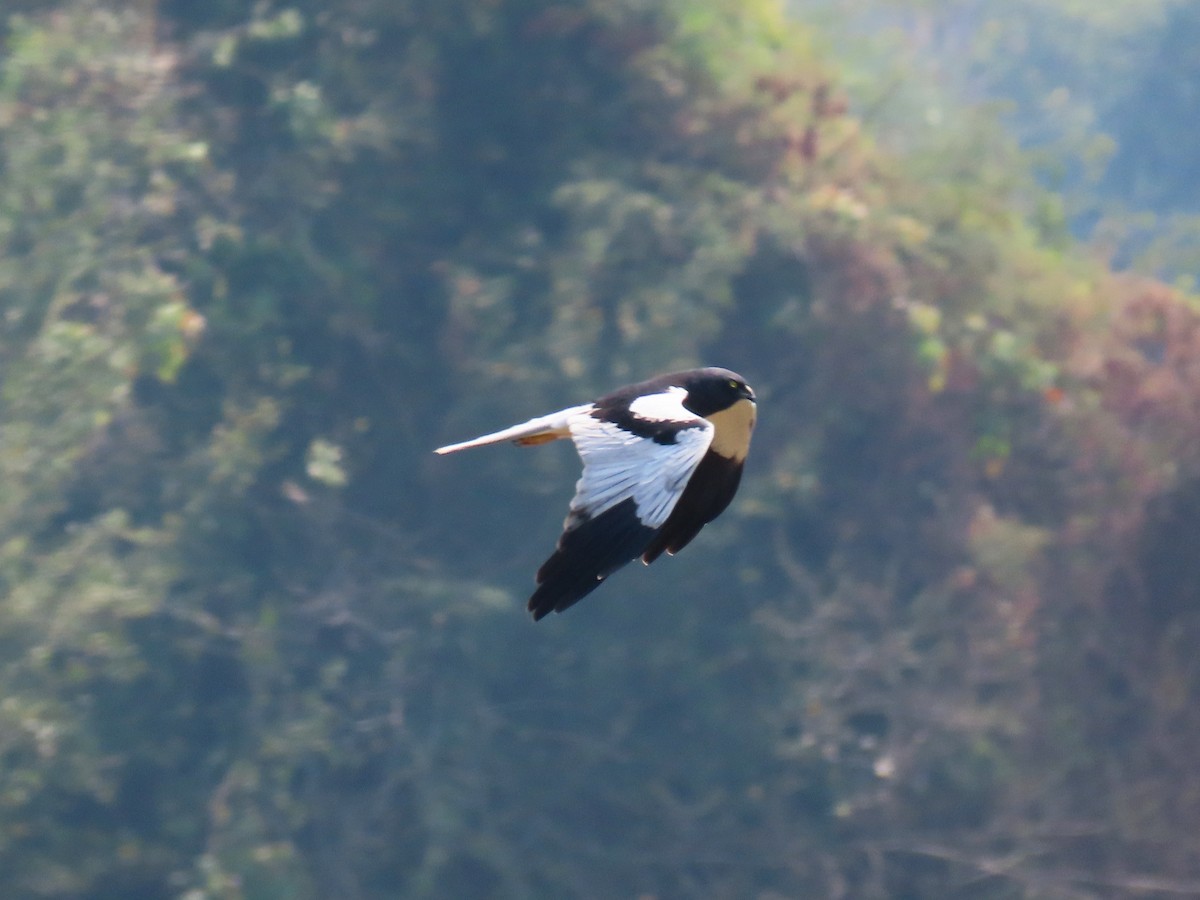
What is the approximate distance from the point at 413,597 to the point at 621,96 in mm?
3451

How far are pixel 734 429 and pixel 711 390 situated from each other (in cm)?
13

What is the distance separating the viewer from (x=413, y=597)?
1016cm

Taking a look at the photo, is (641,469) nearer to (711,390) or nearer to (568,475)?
(711,390)

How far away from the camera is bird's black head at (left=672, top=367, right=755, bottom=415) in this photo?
15.2 ft

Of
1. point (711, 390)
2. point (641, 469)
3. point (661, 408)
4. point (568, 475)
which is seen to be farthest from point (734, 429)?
point (568, 475)

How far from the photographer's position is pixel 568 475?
33.2 feet

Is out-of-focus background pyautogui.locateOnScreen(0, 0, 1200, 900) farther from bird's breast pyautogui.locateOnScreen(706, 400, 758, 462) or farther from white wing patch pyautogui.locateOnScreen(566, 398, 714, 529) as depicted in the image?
white wing patch pyautogui.locateOnScreen(566, 398, 714, 529)

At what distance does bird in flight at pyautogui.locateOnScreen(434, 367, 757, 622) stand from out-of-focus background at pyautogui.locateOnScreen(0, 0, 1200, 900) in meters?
5.05

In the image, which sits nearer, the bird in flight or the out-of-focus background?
the bird in flight

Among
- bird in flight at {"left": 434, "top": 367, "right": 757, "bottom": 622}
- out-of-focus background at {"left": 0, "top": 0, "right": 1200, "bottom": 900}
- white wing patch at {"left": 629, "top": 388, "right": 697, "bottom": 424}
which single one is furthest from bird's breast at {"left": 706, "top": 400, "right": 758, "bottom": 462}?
out-of-focus background at {"left": 0, "top": 0, "right": 1200, "bottom": 900}

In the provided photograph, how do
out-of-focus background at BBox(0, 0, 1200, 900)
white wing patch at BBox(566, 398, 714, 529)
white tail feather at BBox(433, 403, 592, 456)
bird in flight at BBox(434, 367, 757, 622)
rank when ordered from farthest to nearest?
1. out-of-focus background at BBox(0, 0, 1200, 900)
2. white tail feather at BBox(433, 403, 592, 456)
3. white wing patch at BBox(566, 398, 714, 529)
4. bird in flight at BBox(434, 367, 757, 622)

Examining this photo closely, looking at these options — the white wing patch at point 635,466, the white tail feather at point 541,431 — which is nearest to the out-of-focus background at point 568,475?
the white tail feather at point 541,431

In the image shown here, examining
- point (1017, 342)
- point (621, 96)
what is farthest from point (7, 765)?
point (1017, 342)

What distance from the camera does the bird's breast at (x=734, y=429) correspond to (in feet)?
15.2
